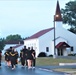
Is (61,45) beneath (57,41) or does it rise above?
beneath

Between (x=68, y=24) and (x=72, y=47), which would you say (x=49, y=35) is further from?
(x=68, y=24)

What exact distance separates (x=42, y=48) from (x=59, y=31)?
5.52 metres

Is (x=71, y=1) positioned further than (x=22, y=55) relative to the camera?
Yes

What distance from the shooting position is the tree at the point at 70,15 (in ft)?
313

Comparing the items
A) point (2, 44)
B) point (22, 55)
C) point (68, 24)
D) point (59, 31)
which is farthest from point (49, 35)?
point (2, 44)

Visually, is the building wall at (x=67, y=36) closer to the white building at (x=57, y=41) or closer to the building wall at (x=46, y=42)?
the white building at (x=57, y=41)

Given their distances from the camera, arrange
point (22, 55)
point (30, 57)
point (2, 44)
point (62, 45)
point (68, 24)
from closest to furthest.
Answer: point (30, 57), point (22, 55), point (62, 45), point (68, 24), point (2, 44)

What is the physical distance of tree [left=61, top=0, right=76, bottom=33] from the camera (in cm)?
9538

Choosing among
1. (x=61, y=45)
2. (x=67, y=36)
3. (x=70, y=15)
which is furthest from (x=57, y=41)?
(x=70, y=15)

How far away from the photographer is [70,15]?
9644 cm

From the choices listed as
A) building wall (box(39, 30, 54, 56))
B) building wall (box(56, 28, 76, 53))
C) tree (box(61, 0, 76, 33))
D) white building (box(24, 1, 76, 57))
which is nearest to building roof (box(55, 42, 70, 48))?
white building (box(24, 1, 76, 57))

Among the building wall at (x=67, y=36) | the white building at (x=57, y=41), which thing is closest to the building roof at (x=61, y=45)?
the white building at (x=57, y=41)

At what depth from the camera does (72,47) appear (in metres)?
81.3

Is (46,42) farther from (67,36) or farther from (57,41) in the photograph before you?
(67,36)
